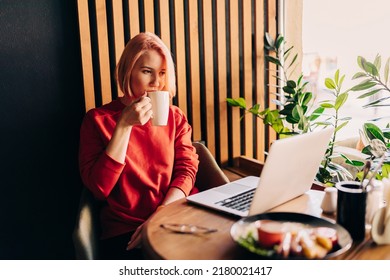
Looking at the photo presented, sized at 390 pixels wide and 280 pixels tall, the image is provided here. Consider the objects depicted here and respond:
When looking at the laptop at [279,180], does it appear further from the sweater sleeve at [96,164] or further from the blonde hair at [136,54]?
the blonde hair at [136,54]

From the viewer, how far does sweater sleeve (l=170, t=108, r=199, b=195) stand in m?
1.65

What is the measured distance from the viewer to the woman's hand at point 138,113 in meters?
1.38

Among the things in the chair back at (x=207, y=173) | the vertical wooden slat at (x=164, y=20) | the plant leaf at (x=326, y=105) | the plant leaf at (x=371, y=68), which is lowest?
the chair back at (x=207, y=173)

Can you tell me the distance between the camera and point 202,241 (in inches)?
38.4

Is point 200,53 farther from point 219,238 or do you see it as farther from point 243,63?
point 219,238

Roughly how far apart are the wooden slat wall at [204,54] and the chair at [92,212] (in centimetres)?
52

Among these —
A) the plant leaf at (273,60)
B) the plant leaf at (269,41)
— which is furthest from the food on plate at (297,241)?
the plant leaf at (269,41)

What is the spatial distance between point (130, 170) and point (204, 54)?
42.2 inches

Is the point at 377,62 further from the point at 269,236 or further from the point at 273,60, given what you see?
the point at 269,236

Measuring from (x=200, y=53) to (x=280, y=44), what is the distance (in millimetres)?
584

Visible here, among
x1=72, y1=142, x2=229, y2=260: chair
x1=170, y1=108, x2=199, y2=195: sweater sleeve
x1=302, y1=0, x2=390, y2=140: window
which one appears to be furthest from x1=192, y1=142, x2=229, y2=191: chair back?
x1=302, y1=0, x2=390, y2=140: window

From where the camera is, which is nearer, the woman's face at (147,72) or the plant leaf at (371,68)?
the woman's face at (147,72)

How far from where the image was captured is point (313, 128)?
8.16 ft

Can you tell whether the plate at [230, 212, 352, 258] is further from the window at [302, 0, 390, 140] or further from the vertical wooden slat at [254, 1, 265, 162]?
the window at [302, 0, 390, 140]
